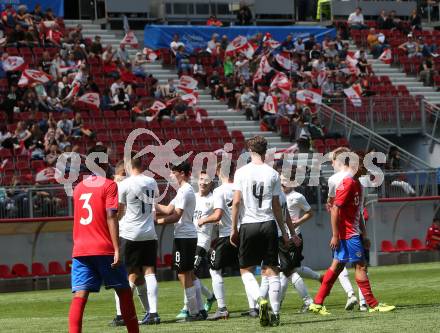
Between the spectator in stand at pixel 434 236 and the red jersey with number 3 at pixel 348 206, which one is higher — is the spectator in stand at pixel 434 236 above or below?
below

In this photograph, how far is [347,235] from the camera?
1474 centimetres

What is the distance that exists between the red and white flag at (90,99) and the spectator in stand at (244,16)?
11.8 m

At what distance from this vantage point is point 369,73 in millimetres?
41281

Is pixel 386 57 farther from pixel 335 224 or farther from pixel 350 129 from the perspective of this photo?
pixel 335 224

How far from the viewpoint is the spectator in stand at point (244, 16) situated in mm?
42781

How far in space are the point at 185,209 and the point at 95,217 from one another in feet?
13.3

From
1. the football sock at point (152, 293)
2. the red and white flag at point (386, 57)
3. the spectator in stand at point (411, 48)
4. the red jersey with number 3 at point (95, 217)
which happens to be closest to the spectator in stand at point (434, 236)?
the red and white flag at point (386, 57)

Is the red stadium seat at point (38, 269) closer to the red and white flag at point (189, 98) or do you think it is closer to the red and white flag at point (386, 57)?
the red and white flag at point (189, 98)

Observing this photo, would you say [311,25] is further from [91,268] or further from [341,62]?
[91,268]

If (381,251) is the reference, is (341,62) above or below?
above

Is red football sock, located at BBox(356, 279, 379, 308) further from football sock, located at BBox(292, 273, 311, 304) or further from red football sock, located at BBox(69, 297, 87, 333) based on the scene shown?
red football sock, located at BBox(69, 297, 87, 333)

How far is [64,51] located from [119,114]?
2723 mm

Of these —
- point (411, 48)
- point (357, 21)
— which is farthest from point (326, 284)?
point (357, 21)

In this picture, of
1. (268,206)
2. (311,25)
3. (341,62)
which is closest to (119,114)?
(341,62)
